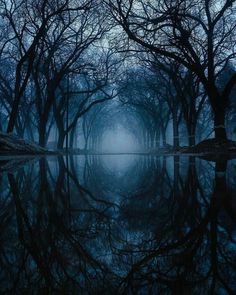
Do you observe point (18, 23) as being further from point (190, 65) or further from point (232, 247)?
point (232, 247)

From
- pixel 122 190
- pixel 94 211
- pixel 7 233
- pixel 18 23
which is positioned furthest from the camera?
pixel 18 23

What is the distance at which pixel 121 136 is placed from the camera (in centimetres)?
19388

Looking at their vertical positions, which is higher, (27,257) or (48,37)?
(48,37)

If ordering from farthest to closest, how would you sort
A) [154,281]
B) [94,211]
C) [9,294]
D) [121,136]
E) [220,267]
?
[121,136] → [94,211] → [220,267] → [154,281] → [9,294]

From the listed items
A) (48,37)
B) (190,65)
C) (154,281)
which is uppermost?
(48,37)

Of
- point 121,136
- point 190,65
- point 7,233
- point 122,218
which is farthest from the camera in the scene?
point 121,136

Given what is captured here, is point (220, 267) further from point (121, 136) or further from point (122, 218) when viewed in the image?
point (121, 136)

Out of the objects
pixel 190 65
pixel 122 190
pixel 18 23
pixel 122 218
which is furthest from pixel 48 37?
pixel 122 218

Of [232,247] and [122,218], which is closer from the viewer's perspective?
[232,247]

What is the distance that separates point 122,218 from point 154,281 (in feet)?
4.60

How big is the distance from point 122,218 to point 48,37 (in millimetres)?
23480

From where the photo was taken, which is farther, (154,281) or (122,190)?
(122,190)

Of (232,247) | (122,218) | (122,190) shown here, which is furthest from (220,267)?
(122,190)

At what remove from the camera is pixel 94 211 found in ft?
10.5
